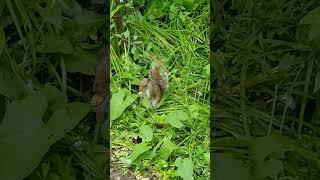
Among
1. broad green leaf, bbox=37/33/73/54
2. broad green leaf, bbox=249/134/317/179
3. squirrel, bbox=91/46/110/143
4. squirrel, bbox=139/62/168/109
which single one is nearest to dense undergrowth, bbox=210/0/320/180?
broad green leaf, bbox=249/134/317/179

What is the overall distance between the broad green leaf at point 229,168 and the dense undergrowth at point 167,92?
0.07 meters

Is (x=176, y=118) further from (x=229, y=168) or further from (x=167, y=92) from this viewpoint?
(x=229, y=168)

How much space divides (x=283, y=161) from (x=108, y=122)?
37cm

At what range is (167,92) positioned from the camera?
137cm

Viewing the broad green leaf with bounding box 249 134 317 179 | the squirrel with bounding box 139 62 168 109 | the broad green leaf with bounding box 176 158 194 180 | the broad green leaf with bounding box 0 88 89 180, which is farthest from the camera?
the squirrel with bounding box 139 62 168 109

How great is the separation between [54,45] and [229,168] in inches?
16.9

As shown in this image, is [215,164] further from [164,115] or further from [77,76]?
[77,76]

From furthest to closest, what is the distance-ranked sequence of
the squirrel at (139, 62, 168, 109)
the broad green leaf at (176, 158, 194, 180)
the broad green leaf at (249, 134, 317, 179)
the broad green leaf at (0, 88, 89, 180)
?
the squirrel at (139, 62, 168, 109)
the broad green leaf at (176, 158, 194, 180)
the broad green leaf at (249, 134, 317, 179)
the broad green leaf at (0, 88, 89, 180)

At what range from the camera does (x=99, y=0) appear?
1403 mm

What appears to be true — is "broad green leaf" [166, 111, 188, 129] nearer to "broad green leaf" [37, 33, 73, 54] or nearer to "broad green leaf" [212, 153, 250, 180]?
"broad green leaf" [212, 153, 250, 180]

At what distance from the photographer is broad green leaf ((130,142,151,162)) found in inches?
49.7

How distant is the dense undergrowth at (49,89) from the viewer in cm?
107

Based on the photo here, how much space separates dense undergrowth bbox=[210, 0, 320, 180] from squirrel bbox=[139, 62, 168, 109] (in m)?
0.12

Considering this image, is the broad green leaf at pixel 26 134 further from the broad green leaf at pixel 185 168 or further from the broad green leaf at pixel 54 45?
the broad green leaf at pixel 185 168
